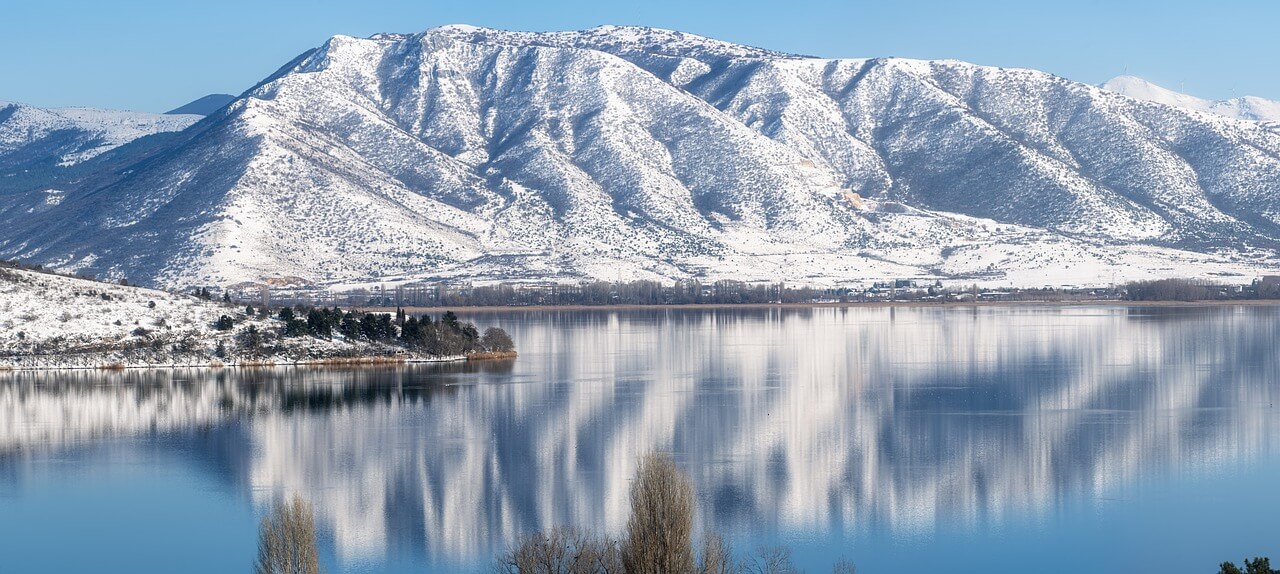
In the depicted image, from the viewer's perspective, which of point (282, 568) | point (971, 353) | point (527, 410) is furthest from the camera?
point (971, 353)

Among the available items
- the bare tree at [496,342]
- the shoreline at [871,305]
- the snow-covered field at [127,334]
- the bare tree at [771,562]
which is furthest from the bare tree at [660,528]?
the shoreline at [871,305]

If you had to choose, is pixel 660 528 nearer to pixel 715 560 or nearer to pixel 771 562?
pixel 715 560

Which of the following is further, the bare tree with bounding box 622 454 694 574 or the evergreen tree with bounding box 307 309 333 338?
the evergreen tree with bounding box 307 309 333 338

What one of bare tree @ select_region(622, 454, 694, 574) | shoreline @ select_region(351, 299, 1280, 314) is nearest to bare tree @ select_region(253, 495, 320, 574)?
bare tree @ select_region(622, 454, 694, 574)

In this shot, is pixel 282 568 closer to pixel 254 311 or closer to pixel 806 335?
pixel 254 311

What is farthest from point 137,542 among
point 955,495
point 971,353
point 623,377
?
point 971,353

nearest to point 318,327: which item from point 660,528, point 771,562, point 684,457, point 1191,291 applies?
point 684,457

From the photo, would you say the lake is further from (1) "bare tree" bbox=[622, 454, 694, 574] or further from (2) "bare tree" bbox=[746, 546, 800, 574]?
(1) "bare tree" bbox=[622, 454, 694, 574]
